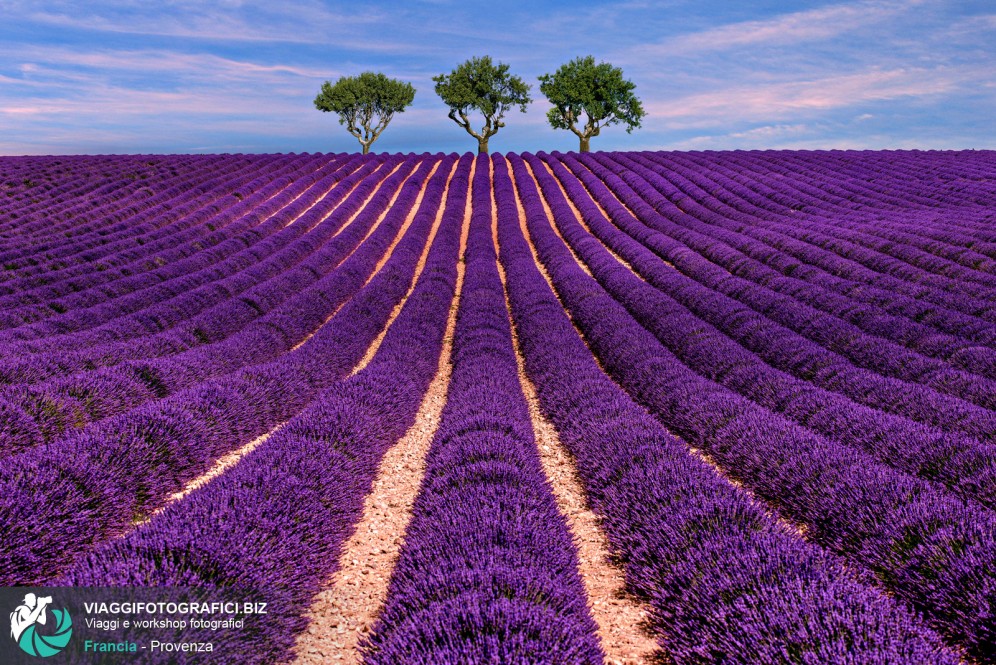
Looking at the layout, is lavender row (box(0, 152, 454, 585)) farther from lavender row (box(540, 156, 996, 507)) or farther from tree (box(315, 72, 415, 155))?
tree (box(315, 72, 415, 155))

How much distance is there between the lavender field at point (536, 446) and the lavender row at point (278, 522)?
0.02m

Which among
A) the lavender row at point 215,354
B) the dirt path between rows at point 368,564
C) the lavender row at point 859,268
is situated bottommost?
the dirt path between rows at point 368,564

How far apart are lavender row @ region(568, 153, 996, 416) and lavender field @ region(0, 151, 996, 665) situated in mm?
46

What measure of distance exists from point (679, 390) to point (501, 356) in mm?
2750

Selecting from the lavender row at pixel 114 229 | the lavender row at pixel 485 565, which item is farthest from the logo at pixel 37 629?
the lavender row at pixel 114 229

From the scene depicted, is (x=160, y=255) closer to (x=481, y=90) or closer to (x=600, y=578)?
(x=600, y=578)

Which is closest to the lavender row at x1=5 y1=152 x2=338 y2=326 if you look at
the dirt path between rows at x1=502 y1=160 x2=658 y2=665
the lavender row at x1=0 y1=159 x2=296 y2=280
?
the lavender row at x1=0 y1=159 x2=296 y2=280

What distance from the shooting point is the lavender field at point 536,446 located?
2.99 meters

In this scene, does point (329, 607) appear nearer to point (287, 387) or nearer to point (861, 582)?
point (861, 582)

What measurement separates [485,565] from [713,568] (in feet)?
4.29

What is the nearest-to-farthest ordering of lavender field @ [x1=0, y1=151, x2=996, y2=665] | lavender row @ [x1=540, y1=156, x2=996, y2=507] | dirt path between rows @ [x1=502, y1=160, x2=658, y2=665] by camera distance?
1. lavender field @ [x1=0, y1=151, x2=996, y2=665]
2. dirt path between rows @ [x1=502, y1=160, x2=658, y2=665]
3. lavender row @ [x1=540, y1=156, x2=996, y2=507]

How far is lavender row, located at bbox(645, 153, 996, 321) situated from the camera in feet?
31.6

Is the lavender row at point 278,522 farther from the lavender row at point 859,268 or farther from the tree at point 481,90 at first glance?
the tree at point 481,90

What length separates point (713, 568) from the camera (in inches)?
126
